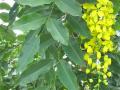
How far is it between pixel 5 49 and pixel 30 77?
0.51 metres

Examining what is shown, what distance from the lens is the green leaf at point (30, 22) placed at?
3.24 feet

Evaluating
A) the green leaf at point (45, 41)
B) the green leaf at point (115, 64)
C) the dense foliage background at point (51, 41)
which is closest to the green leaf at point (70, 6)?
the dense foliage background at point (51, 41)

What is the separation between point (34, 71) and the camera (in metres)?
1.04

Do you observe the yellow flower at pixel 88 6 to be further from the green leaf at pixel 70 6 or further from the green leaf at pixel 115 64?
the green leaf at pixel 115 64

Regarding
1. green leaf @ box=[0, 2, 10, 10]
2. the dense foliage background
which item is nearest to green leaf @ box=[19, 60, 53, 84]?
the dense foliage background

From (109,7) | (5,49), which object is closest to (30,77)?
(109,7)

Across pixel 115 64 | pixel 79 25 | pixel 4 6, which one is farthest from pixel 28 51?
pixel 4 6

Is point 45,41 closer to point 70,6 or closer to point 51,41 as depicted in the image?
point 51,41

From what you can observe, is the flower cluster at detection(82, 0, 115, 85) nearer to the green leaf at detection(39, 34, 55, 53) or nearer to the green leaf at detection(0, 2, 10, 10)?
the green leaf at detection(39, 34, 55, 53)

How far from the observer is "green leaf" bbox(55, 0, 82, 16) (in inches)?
39.2

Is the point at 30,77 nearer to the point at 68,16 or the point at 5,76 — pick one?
the point at 68,16

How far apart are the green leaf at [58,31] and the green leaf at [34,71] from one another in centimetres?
11

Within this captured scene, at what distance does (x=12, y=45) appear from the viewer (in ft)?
5.19

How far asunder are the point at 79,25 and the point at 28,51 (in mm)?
172
